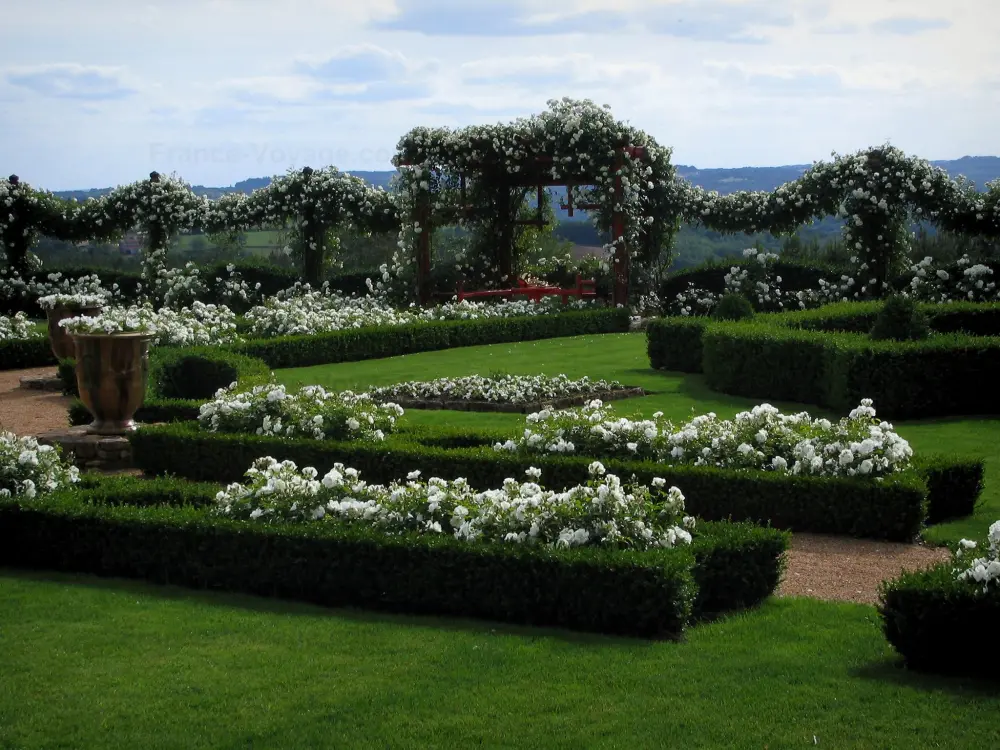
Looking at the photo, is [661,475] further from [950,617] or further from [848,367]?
[848,367]

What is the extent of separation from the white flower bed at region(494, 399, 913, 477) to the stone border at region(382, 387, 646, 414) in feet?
12.3

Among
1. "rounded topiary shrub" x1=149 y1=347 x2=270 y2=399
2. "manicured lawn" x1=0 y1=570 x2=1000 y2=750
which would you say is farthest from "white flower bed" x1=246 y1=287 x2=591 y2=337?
"manicured lawn" x1=0 y1=570 x2=1000 y2=750

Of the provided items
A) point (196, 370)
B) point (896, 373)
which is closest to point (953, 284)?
point (896, 373)

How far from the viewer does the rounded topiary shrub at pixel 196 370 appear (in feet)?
46.1

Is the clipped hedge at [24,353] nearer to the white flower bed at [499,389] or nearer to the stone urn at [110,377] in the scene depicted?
the white flower bed at [499,389]

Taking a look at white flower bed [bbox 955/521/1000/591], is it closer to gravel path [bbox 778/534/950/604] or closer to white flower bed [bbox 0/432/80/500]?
gravel path [bbox 778/534/950/604]

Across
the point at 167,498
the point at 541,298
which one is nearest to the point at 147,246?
the point at 541,298

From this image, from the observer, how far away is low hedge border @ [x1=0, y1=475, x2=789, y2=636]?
5844 millimetres

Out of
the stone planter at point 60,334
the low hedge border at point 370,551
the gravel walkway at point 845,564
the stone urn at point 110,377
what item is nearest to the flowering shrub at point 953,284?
the stone planter at point 60,334

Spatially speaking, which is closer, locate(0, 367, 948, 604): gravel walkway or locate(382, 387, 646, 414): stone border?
locate(0, 367, 948, 604): gravel walkway

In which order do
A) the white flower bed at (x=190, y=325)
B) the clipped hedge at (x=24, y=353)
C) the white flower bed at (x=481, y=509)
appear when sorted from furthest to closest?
the clipped hedge at (x=24, y=353)
the white flower bed at (x=190, y=325)
the white flower bed at (x=481, y=509)

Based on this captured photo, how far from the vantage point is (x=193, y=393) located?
48.4 ft

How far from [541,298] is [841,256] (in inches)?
232

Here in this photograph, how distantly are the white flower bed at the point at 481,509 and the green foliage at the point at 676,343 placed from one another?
915 cm
